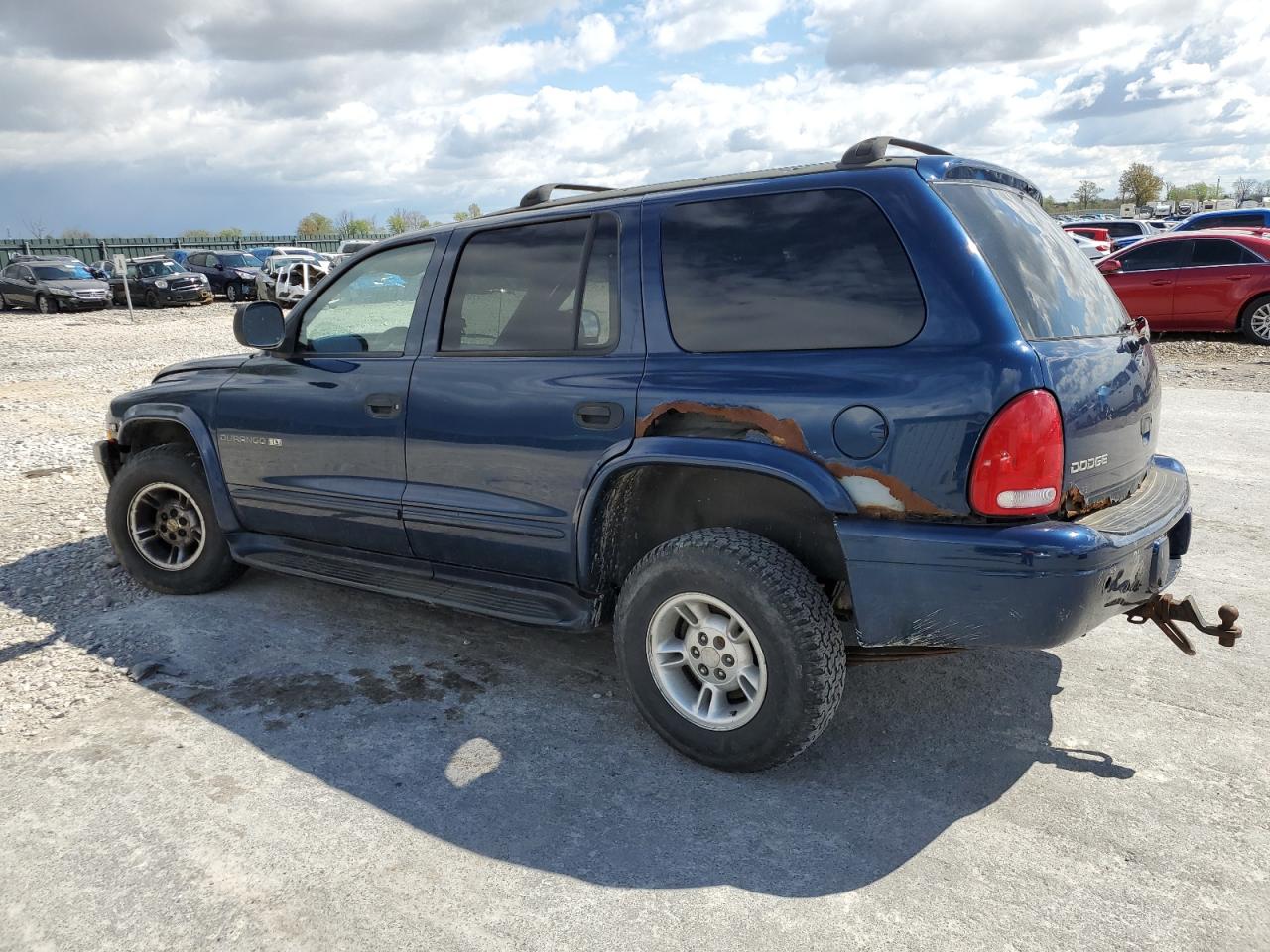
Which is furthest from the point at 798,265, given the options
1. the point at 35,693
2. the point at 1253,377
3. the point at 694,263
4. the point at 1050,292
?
the point at 1253,377

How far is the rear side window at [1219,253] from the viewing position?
526 inches

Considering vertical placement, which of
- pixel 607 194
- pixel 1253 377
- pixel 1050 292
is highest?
pixel 607 194

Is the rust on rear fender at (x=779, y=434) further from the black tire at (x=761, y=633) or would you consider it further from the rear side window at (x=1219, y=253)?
the rear side window at (x=1219, y=253)

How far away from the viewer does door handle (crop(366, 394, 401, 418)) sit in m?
3.95

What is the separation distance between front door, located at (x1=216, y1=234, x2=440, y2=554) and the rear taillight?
7.47ft

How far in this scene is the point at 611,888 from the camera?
2619mm

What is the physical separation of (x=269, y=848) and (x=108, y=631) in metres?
2.11

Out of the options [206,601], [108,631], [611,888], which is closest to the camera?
[611,888]

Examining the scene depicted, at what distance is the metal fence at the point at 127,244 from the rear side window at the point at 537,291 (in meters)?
38.8

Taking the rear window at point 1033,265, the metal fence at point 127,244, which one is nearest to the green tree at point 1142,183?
the metal fence at point 127,244

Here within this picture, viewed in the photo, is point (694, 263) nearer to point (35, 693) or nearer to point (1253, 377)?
point (35, 693)

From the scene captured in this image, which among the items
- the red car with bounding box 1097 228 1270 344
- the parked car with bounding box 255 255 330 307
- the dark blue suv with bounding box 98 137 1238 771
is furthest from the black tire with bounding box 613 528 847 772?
the parked car with bounding box 255 255 330 307

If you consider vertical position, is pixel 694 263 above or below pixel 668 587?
above

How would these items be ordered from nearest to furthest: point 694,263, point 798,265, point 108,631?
point 798,265 → point 694,263 → point 108,631
